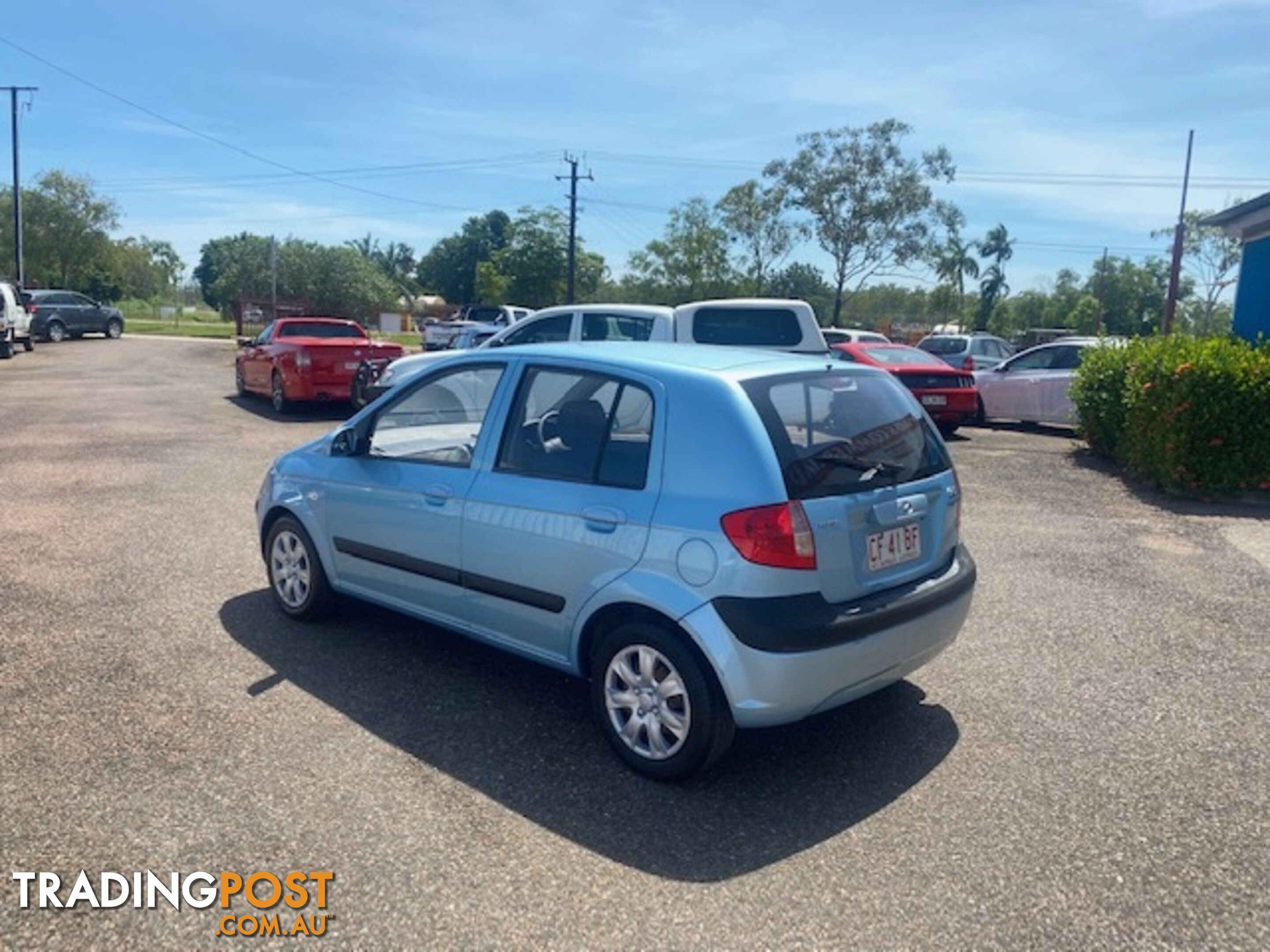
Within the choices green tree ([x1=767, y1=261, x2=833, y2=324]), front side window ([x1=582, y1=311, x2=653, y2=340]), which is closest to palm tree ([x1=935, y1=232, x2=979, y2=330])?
green tree ([x1=767, y1=261, x2=833, y2=324])

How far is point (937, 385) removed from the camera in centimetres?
1420

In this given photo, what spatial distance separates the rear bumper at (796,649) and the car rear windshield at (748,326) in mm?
6741

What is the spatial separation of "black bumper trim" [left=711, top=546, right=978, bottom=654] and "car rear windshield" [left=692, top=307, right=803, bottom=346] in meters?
6.71

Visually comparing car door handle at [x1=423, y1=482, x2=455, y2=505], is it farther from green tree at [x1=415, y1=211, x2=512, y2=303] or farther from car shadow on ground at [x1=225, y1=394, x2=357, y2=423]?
green tree at [x1=415, y1=211, x2=512, y2=303]

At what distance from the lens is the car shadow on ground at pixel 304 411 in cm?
1484

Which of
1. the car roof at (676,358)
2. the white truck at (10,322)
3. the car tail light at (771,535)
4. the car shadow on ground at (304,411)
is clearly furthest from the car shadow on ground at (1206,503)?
the white truck at (10,322)

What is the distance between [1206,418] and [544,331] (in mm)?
7027

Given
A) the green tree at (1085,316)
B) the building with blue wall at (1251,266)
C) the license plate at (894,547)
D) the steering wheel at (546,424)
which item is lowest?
the license plate at (894,547)

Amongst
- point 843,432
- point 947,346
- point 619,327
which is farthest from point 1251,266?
point 843,432

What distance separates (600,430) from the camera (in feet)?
13.1

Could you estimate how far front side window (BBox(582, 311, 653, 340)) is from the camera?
33.8 feet

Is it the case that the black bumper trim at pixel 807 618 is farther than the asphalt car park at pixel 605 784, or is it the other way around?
the black bumper trim at pixel 807 618

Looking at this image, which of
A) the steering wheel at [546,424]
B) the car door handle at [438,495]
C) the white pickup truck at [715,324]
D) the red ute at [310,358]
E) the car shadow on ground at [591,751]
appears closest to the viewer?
the car shadow on ground at [591,751]

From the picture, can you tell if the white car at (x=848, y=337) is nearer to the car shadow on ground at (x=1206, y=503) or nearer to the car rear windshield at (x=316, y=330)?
the car shadow on ground at (x=1206, y=503)
